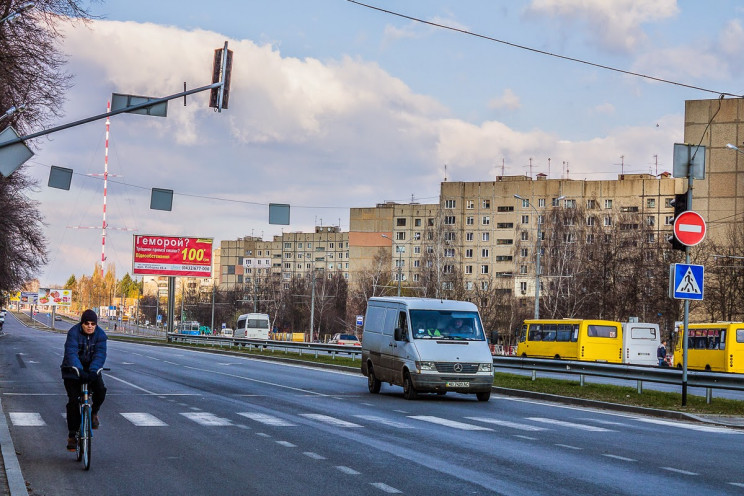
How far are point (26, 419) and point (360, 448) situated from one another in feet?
22.2

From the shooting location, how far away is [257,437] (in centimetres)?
1492

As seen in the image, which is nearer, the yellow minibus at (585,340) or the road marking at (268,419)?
the road marking at (268,419)

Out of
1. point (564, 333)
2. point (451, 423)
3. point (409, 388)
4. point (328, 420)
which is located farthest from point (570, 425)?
point (564, 333)

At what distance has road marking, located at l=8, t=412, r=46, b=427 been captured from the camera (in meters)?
16.5

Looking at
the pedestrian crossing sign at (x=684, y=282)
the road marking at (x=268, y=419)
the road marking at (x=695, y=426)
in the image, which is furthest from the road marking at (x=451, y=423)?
the pedestrian crossing sign at (x=684, y=282)

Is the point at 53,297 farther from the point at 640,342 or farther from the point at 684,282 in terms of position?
the point at 684,282

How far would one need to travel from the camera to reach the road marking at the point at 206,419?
17.0 m

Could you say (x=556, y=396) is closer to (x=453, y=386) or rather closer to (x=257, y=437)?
(x=453, y=386)

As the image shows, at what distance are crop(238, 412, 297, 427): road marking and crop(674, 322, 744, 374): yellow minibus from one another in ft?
99.2

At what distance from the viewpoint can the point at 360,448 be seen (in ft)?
44.6

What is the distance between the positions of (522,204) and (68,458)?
133 metres

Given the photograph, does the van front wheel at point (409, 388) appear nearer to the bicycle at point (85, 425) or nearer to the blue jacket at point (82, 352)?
the blue jacket at point (82, 352)

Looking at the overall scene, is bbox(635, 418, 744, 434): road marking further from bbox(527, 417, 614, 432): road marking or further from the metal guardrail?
the metal guardrail

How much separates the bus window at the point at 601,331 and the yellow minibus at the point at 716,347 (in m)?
Result: 7.28
